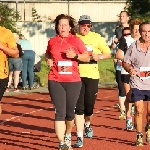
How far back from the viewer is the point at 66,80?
1001cm

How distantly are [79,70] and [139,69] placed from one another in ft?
3.41

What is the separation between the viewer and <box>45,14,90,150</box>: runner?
32.6 feet

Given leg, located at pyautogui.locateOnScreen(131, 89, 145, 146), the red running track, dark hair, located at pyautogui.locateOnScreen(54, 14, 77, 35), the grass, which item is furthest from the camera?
the grass

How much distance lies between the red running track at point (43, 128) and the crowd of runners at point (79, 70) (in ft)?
1.10

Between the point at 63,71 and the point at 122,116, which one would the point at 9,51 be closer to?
the point at 63,71

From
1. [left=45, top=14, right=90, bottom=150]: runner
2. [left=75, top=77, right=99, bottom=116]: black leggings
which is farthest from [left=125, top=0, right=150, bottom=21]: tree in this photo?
[left=45, top=14, right=90, bottom=150]: runner

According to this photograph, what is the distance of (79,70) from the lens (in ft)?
37.7

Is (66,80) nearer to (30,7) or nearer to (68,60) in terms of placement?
(68,60)

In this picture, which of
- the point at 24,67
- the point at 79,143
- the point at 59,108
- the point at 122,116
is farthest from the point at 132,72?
the point at 24,67

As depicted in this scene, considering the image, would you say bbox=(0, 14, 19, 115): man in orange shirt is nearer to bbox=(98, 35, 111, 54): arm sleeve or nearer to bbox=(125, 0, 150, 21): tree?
bbox=(98, 35, 111, 54): arm sleeve

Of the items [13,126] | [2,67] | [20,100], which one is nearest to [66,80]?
[2,67]

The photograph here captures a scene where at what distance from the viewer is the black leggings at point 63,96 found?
995cm

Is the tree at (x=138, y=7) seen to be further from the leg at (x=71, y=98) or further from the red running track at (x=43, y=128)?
the leg at (x=71, y=98)

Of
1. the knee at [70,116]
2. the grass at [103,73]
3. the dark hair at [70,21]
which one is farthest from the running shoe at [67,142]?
the grass at [103,73]
